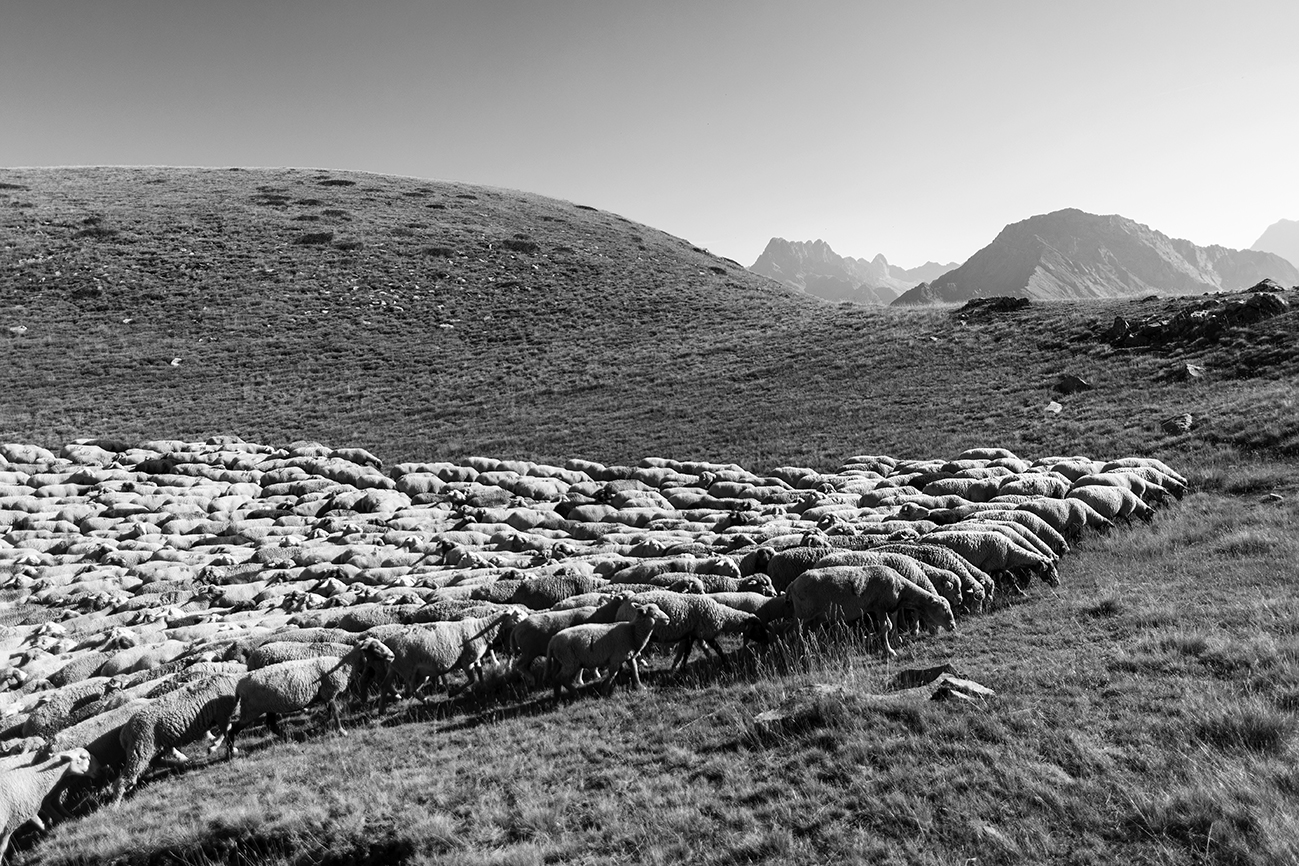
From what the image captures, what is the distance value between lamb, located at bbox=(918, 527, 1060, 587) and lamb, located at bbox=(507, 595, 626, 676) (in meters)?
5.51

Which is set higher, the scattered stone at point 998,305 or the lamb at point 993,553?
the scattered stone at point 998,305

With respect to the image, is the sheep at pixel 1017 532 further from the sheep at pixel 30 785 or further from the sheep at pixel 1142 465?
the sheep at pixel 30 785

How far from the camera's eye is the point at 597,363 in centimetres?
4184

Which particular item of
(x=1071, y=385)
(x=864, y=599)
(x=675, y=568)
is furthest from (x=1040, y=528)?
(x=1071, y=385)

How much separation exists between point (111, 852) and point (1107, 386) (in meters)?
32.6

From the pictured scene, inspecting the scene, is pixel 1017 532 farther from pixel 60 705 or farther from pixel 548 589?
pixel 60 705

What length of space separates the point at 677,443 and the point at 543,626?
20.1 meters

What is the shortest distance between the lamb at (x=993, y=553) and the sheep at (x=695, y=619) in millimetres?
3720

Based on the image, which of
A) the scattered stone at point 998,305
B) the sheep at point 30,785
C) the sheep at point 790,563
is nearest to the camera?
the sheep at point 30,785

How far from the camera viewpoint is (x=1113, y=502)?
14094mm

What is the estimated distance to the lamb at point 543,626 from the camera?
9744 mm

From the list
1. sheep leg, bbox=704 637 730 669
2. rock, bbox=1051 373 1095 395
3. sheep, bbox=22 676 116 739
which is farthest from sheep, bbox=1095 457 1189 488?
sheep, bbox=22 676 116 739

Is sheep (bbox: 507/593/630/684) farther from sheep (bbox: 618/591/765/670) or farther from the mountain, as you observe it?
the mountain

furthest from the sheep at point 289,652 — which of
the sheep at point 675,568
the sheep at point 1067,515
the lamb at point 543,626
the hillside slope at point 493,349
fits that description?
the hillside slope at point 493,349
